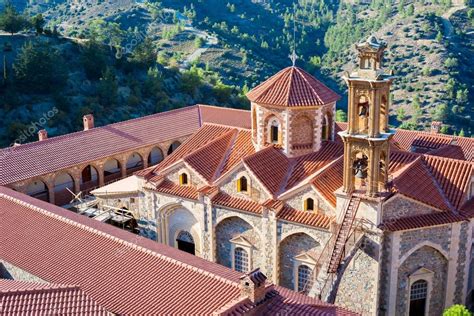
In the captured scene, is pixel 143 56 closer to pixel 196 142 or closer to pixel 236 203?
pixel 196 142

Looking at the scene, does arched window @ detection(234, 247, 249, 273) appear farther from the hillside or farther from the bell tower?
the hillside

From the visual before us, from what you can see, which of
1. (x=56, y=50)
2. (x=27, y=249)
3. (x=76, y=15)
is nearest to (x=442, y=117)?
(x=56, y=50)

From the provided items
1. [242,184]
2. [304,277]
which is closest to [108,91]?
[242,184]

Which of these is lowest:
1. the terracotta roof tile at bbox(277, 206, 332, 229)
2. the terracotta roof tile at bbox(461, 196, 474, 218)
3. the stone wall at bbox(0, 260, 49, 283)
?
the stone wall at bbox(0, 260, 49, 283)

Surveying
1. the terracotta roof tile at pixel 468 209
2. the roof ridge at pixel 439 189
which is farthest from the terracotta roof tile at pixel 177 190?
the terracotta roof tile at pixel 468 209

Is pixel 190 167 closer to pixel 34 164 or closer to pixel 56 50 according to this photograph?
pixel 34 164

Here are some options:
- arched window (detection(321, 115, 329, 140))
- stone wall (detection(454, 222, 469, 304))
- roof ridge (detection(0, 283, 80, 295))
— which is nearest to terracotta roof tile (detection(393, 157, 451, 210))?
stone wall (detection(454, 222, 469, 304))

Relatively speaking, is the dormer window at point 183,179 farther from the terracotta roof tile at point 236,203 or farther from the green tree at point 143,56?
the green tree at point 143,56
